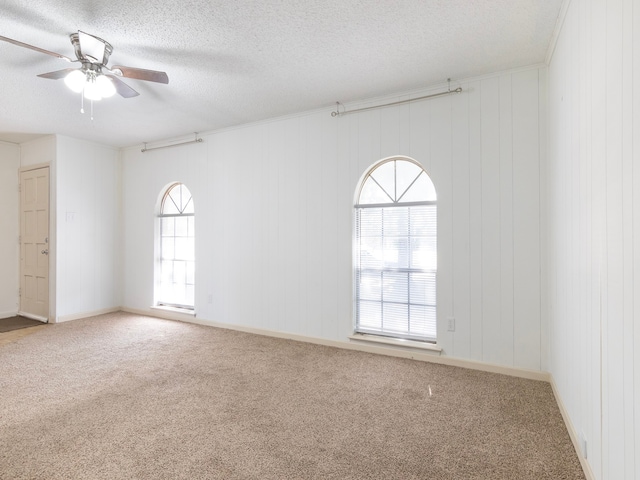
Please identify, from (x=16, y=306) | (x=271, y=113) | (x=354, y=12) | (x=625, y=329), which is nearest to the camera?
(x=625, y=329)

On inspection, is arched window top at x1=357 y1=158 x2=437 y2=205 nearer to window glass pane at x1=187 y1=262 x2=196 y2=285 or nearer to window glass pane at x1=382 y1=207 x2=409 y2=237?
window glass pane at x1=382 y1=207 x2=409 y2=237

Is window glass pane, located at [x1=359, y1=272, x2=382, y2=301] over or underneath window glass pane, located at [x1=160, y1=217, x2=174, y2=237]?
underneath

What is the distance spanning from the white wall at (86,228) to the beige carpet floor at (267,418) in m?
1.69

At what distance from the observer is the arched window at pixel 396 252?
360 cm

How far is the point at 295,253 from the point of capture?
4301 millimetres

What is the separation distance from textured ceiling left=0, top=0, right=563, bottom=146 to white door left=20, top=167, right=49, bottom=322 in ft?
4.92

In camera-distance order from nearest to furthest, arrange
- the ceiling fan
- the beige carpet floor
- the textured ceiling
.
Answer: the beige carpet floor, the textured ceiling, the ceiling fan

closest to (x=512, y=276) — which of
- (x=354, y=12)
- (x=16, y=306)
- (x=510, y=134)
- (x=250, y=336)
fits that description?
(x=510, y=134)

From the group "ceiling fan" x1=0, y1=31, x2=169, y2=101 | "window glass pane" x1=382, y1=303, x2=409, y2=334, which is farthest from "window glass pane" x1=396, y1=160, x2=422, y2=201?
"ceiling fan" x1=0, y1=31, x2=169, y2=101

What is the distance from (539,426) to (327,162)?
304 centimetres

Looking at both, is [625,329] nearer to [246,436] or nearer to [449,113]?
[246,436]

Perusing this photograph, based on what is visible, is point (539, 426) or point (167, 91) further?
point (167, 91)

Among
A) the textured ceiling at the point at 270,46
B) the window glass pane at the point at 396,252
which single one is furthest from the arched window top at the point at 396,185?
the textured ceiling at the point at 270,46

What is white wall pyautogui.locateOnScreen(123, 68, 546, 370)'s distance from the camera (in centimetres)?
314
